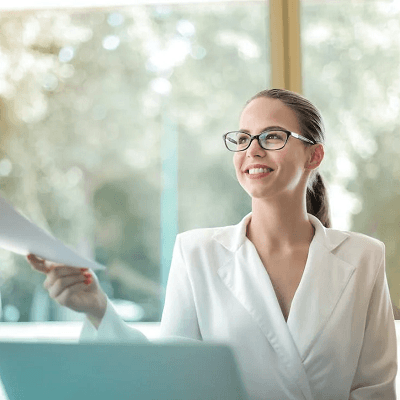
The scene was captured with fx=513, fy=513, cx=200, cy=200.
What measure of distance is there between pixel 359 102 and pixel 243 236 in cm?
134

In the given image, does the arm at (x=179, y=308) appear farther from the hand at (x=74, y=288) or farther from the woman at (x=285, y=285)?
the hand at (x=74, y=288)

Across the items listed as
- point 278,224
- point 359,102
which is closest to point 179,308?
point 278,224

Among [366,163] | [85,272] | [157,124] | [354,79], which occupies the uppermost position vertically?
[354,79]

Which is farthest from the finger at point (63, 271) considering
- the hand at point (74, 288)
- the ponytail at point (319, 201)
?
the ponytail at point (319, 201)

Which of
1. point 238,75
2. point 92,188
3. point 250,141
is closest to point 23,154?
point 92,188

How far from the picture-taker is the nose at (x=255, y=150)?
1.26 m

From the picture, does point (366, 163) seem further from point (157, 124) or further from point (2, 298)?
point (2, 298)

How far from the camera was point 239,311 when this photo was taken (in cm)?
124

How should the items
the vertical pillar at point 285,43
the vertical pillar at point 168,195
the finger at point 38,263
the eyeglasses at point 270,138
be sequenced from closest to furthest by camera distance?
the finger at point 38,263 → the eyeglasses at point 270,138 → the vertical pillar at point 285,43 → the vertical pillar at point 168,195

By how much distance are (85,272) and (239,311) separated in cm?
58

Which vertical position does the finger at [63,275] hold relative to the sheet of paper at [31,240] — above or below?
below

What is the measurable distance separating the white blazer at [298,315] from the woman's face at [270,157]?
0.51 feet

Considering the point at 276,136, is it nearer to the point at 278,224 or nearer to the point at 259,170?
the point at 259,170

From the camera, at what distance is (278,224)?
1.34m
